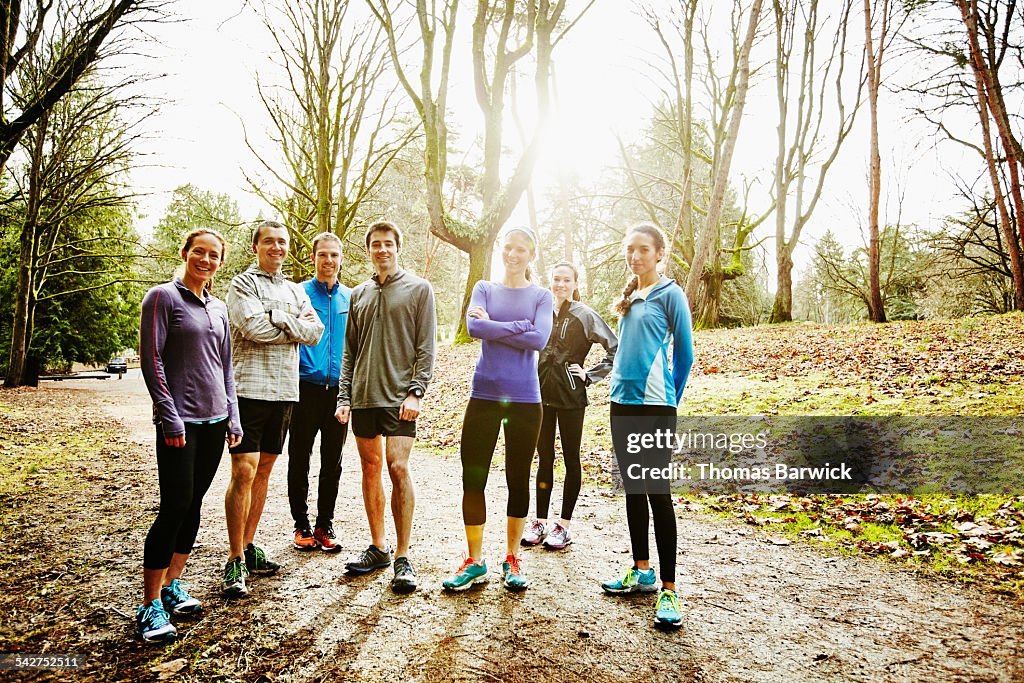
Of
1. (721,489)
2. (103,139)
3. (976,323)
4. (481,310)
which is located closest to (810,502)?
(721,489)

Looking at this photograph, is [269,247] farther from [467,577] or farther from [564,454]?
[564,454]

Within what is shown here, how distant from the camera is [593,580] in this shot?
12.8ft

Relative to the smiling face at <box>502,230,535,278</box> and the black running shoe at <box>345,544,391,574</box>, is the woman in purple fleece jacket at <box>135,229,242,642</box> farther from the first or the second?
the smiling face at <box>502,230,535,278</box>

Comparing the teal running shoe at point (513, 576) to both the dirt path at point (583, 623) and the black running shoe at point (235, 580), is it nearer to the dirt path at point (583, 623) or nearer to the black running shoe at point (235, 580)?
the dirt path at point (583, 623)

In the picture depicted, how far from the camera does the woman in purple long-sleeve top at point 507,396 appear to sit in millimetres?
3605

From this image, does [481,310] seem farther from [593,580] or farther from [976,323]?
[976,323]

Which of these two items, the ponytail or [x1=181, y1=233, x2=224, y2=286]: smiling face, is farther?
the ponytail

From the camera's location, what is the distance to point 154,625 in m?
2.90

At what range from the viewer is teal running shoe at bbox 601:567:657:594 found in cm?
364

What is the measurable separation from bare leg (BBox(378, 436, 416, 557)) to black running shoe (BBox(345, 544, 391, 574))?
283mm

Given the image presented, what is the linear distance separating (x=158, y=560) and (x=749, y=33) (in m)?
14.1

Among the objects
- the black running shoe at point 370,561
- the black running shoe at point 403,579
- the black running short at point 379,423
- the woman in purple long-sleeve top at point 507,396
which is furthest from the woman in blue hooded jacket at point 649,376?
the black running shoe at point 370,561

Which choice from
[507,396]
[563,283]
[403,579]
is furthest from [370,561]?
[563,283]

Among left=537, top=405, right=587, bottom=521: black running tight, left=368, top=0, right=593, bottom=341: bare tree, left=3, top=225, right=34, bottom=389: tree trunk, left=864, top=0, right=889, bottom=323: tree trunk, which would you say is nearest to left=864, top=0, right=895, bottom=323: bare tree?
left=864, top=0, right=889, bottom=323: tree trunk
